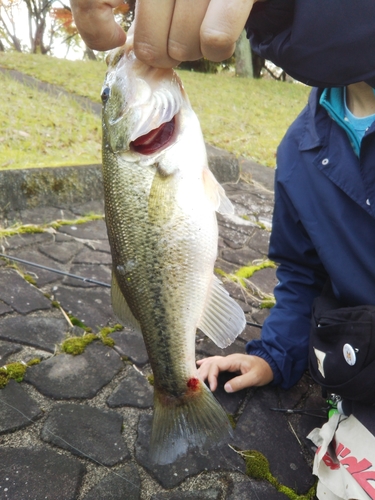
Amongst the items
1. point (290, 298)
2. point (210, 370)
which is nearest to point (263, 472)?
point (210, 370)

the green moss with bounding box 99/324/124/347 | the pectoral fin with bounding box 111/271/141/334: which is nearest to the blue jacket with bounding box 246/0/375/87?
the pectoral fin with bounding box 111/271/141/334

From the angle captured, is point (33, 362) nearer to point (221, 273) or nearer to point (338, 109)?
point (221, 273)

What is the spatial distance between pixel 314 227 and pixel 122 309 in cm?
111

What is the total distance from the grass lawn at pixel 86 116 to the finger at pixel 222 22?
12.2 ft

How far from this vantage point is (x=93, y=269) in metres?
3.65

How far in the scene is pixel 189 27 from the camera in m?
1.29

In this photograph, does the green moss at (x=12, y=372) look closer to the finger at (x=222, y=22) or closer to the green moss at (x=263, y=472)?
the green moss at (x=263, y=472)

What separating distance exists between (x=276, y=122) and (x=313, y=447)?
861 cm

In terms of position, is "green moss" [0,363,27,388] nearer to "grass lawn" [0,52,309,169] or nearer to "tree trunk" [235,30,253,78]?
"grass lawn" [0,52,309,169]

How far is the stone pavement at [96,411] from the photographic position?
1985 mm


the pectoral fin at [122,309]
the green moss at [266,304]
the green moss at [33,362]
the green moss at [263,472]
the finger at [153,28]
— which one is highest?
the finger at [153,28]

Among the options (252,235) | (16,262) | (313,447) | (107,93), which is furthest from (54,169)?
(313,447)

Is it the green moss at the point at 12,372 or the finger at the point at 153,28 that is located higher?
the finger at the point at 153,28

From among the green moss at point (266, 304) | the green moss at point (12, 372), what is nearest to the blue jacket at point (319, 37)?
the green moss at point (12, 372)
